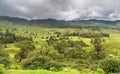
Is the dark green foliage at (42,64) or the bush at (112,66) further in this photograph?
the dark green foliage at (42,64)

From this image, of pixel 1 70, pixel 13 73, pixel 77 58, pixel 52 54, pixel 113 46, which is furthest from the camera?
pixel 113 46

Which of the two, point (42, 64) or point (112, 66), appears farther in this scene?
point (42, 64)

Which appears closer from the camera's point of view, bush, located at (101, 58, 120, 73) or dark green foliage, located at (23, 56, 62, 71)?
bush, located at (101, 58, 120, 73)

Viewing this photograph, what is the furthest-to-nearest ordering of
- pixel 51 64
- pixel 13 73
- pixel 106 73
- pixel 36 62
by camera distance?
pixel 36 62 < pixel 51 64 < pixel 106 73 < pixel 13 73

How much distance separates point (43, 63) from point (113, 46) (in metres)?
128

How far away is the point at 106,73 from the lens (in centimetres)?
5409

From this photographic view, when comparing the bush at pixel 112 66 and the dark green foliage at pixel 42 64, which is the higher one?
A: the bush at pixel 112 66

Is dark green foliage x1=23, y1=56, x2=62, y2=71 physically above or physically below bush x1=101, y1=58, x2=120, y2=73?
below

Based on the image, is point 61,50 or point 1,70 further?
point 61,50

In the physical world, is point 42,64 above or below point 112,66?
below

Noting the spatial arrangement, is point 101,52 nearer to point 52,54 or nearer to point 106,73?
point 52,54

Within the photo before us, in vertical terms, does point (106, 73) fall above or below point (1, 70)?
below

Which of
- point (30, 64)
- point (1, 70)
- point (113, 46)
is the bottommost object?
point (113, 46)

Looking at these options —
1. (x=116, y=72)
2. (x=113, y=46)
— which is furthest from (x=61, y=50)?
(x=116, y=72)
